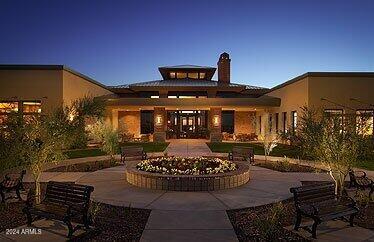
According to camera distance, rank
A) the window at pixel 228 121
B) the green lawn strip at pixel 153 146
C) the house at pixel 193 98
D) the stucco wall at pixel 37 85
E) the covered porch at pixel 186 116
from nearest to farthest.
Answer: the house at pixel 193 98, the green lawn strip at pixel 153 146, the stucco wall at pixel 37 85, the covered porch at pixel 186 116, the window at pixel 228 121

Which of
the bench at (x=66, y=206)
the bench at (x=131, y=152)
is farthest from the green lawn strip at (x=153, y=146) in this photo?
the bench at (x=66, y=206)

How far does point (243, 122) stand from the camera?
129 feet

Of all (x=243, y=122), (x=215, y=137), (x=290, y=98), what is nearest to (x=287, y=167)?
(x=290, y=98)

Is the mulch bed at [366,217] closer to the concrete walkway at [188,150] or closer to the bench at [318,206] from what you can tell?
the bench at [318,206]

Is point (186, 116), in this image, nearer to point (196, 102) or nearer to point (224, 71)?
point (224, 71)

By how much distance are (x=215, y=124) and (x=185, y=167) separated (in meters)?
22.1

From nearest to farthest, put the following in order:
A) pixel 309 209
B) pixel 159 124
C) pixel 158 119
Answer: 1. pixel 309 209
2. pixel 158 119
3. pixel 159 124

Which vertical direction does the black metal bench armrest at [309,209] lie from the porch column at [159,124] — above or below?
below

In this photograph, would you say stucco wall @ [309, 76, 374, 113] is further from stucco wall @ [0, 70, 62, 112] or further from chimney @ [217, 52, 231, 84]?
stucco wall @ [0, 70, 62, 112]

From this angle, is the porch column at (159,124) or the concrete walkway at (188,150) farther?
the porch column at (159,124)

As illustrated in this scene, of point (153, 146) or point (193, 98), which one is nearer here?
point (153, 146)

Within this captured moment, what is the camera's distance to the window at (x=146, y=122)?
38.8 m

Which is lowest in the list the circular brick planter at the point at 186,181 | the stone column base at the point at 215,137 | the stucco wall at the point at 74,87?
the circular brick planter at the point at 186,181

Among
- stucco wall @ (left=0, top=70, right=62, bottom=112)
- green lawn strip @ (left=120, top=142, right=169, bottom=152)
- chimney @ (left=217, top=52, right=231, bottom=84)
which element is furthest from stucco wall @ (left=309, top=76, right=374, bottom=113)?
stucco wall @ (left=0, top=70, right=62, bottom=112)
